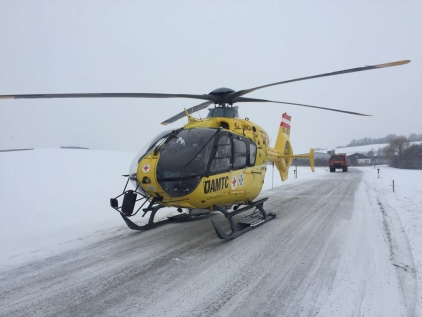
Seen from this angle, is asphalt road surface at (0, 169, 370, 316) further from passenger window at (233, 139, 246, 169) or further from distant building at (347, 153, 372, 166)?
distant building at (347, 153, 372, 166)

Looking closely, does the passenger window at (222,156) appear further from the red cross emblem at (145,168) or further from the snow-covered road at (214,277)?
the snow-covered road at (214,277)

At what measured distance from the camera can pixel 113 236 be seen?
609 centimetres

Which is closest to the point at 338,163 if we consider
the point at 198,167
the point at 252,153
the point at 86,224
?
the point at 252,153

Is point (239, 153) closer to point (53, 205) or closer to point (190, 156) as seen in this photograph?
point (190, 156)

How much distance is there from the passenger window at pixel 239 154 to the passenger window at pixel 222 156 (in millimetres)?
266

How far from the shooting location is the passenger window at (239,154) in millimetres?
6305

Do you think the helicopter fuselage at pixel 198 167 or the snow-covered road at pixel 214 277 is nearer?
the snow-covered road at pixel 214 277

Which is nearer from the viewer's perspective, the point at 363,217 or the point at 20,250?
the point at 20,250

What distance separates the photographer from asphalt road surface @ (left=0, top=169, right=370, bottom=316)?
3.10 metres

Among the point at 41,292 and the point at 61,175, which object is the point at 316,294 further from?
the point at 61,175

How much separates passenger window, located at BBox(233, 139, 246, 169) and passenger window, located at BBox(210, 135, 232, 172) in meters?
0.27

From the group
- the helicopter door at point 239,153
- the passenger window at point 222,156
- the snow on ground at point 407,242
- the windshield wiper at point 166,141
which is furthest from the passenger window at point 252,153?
the snow on ground at point 407,242

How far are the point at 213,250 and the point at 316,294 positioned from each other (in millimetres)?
2094

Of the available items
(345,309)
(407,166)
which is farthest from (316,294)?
(407,166)
